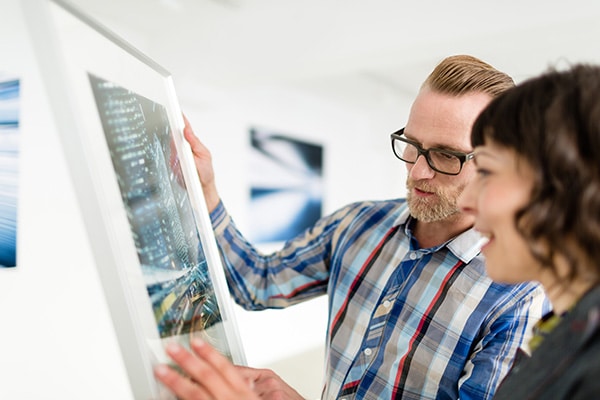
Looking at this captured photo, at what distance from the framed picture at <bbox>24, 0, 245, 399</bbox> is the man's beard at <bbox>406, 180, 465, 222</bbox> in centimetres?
53

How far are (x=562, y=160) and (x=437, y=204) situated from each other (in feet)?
1.90

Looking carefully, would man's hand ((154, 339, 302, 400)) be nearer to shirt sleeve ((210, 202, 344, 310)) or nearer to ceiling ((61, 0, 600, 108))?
shirt sleeve ((210, 202, 344, 310))

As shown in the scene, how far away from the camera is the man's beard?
3.73ft

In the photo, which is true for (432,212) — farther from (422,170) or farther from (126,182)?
(126,182)

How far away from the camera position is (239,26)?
3311 millimetres

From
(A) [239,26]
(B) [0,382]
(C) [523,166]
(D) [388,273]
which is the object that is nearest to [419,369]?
(D) [388,273]

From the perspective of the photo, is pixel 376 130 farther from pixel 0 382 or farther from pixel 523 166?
pixel 523 166

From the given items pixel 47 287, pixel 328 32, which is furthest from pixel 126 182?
pixel 328 32

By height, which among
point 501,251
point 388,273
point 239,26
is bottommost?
point 388,273

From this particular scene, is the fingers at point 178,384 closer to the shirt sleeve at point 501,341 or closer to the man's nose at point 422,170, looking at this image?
the shirt sleeve at point 501,341

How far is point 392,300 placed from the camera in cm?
116

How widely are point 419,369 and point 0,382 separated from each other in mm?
1879

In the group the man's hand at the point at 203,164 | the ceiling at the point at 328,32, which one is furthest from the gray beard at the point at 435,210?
the ceiling at the point at 328,32

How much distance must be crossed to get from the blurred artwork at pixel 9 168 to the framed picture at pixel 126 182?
1.50 meters
